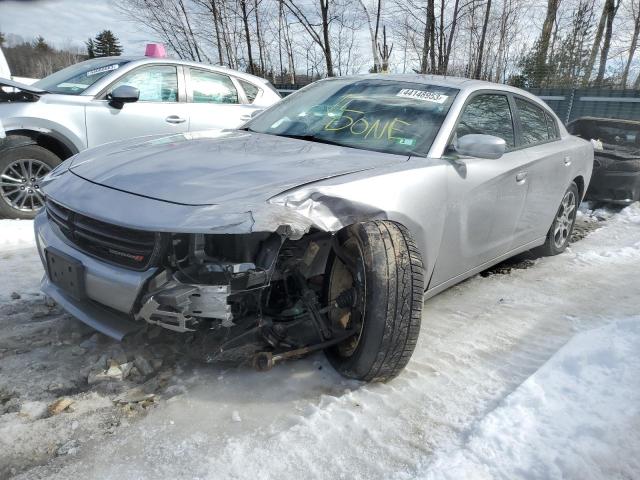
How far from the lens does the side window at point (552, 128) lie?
4.41m

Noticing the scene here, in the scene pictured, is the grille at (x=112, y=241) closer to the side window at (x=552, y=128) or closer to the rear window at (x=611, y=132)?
the side window at (x=552, y=128)

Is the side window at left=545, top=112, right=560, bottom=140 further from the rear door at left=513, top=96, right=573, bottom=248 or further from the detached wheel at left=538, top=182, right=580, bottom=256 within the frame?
the detached wheel at left=538, top=182, right=580, bottom=256

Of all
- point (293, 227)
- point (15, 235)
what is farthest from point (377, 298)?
point (15, 235)

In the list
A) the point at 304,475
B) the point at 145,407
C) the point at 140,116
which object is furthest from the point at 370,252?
the point at 140,116

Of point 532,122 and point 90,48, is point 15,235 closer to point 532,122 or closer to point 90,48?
point 532,122

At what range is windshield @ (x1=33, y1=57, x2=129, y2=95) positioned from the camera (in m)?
5.39

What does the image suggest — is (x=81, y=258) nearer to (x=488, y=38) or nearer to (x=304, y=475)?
(x=304, y=475)

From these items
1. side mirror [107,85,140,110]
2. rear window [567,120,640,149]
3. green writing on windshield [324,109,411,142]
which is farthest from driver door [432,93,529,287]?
rear window [567,120,640,149]

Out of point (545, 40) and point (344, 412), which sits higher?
point (545, 40)

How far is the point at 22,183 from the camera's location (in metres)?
4.97

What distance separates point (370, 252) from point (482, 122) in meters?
1.66

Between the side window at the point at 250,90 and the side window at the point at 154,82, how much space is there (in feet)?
3.00

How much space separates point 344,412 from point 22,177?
4.28 metres

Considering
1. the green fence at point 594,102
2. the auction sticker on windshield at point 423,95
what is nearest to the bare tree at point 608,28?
the green fence at point 594,102
